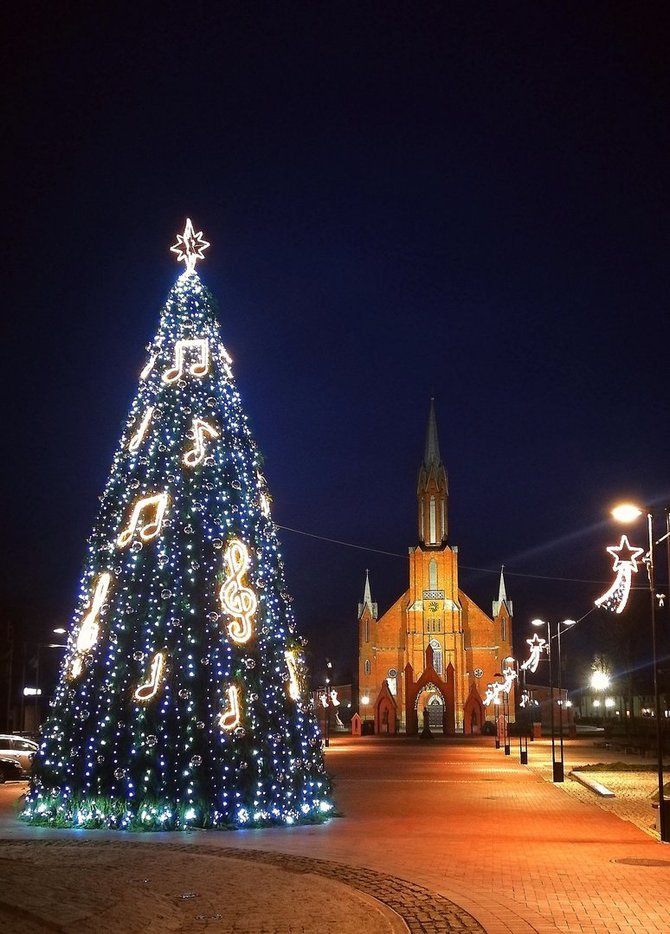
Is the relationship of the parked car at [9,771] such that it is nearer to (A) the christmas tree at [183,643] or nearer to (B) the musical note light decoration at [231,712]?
(A) the christmas tree at [183,643]

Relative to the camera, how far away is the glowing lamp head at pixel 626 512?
1630 cm

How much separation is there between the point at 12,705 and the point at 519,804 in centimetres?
5105

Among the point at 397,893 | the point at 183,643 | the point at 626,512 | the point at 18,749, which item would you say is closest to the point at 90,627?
the point at 183,643

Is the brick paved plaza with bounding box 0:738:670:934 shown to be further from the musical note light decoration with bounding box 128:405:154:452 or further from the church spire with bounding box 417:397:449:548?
the church spire with bounding box 417:397:449:548

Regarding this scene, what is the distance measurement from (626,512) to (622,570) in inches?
121

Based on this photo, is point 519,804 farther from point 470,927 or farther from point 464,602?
point 464,602

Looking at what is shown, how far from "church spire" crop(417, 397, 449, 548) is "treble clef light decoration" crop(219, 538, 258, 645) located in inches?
3212

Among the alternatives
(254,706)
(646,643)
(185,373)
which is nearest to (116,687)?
(254,706)

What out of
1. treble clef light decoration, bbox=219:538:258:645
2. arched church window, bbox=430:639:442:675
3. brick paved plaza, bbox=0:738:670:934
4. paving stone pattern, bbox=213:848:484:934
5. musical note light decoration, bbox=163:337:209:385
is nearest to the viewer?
brick paved plaza, bbox=0:738:670:934

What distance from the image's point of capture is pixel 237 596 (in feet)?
54.7

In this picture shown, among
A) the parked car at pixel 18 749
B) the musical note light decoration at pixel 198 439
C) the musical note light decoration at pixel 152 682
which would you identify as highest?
the musical note light decoration at pixel 198 439

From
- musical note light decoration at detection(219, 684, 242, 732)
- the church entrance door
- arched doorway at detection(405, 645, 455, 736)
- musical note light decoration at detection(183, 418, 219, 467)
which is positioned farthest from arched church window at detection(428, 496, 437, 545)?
musical note light decoration at detection(219, 684, 242, 732)

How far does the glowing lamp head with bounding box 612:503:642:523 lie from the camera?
642 inches

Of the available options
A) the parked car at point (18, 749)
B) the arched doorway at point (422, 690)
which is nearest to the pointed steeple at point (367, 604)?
the arched doorway at point (422, 690)
